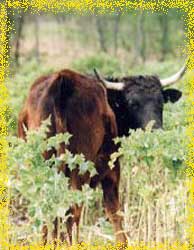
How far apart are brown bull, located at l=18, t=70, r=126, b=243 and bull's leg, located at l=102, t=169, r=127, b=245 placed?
0.50 meters

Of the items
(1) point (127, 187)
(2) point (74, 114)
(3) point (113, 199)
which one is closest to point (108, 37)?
(1) point (127, 187)

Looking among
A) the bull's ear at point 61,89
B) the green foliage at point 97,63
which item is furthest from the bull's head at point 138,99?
the green foliage at point 97,63

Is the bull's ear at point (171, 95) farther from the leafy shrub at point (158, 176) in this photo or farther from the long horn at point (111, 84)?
the leafy shrub at point (158, 176)

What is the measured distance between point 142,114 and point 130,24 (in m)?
29.7

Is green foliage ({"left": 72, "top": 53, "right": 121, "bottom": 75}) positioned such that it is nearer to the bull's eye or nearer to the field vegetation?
the field vegetation

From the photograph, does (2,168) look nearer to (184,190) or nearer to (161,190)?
(184,190)

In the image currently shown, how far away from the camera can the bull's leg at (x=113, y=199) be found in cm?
614

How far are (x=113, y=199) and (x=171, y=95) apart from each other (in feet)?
5.05

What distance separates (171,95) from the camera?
714cm

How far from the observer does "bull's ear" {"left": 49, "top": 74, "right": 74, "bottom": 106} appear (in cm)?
493

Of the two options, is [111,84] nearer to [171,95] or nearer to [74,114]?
[171,95]

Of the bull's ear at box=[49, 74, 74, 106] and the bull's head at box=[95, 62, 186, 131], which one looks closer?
the bull's ear at box=[49, 74, 74, 106]

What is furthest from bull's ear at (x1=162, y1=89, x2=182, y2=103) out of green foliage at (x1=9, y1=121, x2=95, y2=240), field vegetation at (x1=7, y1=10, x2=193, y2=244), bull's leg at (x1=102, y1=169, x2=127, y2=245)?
green foliage at (x1=9, y1=121, x2=95, y2=240)

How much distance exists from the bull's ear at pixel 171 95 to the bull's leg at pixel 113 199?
1.31m
